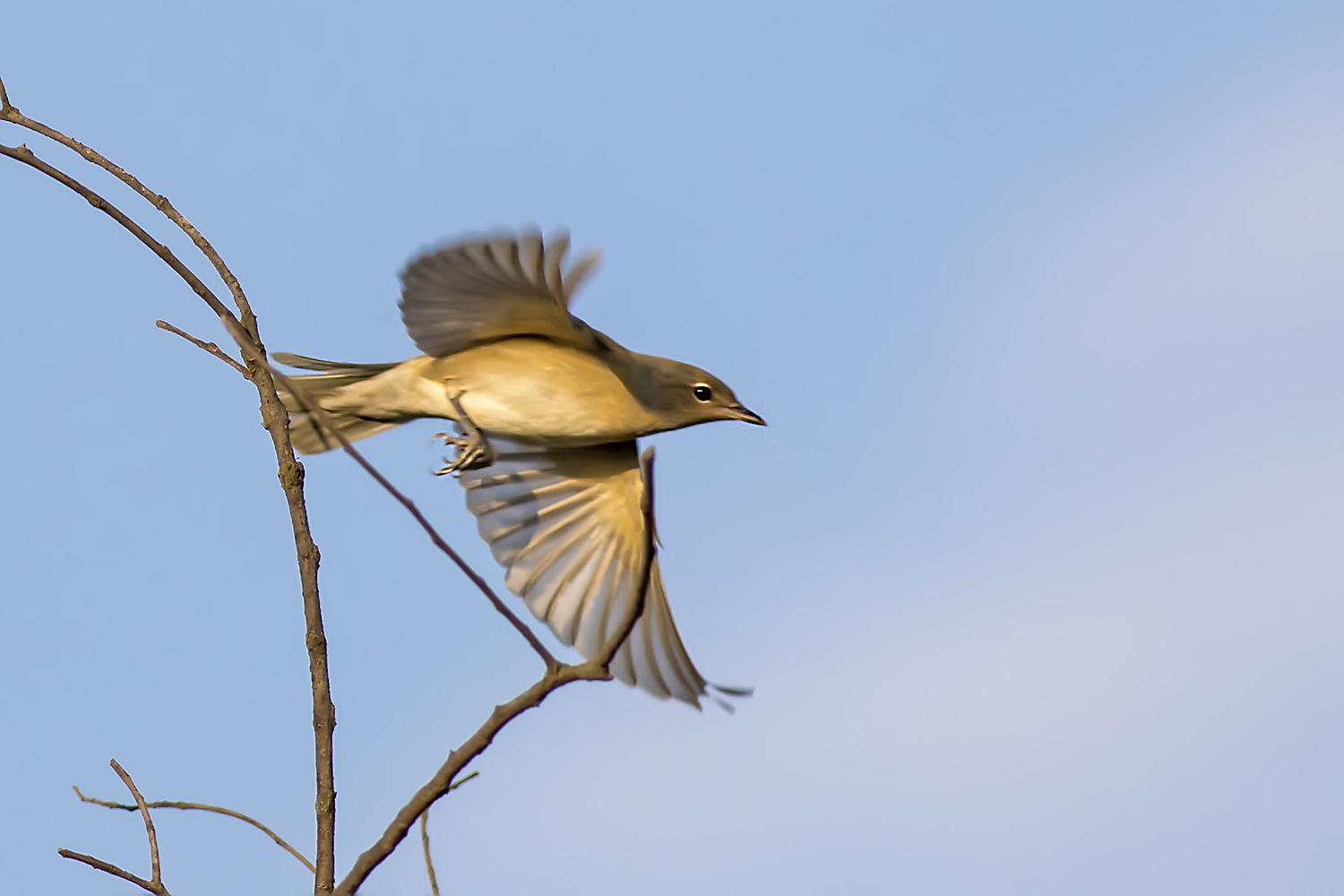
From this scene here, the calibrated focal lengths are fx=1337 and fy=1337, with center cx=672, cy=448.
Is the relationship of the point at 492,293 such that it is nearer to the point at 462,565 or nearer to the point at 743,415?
the point at 743,415

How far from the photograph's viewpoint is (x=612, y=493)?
8.89m

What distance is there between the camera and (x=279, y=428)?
4.43 metres

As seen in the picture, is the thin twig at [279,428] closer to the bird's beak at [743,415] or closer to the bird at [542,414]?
the bird at [542,414]

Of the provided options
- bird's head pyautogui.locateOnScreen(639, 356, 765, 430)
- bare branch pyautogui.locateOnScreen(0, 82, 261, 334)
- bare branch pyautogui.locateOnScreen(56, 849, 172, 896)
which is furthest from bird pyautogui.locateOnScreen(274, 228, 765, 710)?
bare branch pyautogui.locateOnScreen(56, 849, 172, 896)

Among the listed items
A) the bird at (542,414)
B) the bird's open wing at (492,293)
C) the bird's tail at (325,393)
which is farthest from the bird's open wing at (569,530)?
the bird's open wing at (492,293)

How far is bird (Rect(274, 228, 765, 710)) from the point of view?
6.96 meters

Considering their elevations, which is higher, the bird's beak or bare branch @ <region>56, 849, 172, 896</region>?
the bird's beak

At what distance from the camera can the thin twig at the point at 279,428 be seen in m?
3.88

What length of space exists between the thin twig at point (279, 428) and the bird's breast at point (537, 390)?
271 centimetres

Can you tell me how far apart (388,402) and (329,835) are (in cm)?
417

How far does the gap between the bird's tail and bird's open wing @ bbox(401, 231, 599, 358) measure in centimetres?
61

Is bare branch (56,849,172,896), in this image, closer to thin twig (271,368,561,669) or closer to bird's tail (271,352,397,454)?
thin twig (271,368,561,669)

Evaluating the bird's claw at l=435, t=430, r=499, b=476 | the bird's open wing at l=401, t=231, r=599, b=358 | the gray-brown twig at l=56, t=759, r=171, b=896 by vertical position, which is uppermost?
the bird's open wing at l=401, t=231, r=599, b=358

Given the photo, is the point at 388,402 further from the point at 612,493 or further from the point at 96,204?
the point at 96,204
